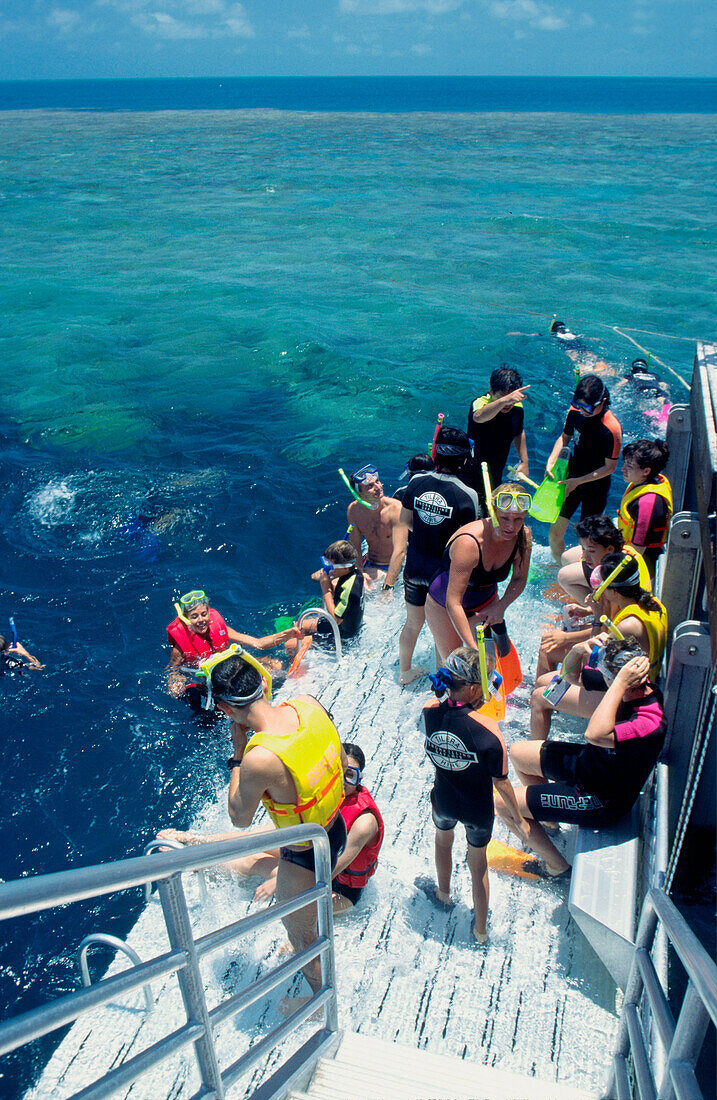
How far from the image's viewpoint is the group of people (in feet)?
11.1

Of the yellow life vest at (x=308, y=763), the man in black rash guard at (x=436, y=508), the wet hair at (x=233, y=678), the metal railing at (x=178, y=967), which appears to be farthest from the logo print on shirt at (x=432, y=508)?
the metal railing at (x=178, y=967)

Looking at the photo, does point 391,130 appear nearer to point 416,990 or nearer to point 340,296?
point 340,296

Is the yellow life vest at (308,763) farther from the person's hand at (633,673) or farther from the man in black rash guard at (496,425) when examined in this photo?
the man in black rash guard at (496,425)

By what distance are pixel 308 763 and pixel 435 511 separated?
7.96 ft

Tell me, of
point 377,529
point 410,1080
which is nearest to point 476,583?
point 377,529

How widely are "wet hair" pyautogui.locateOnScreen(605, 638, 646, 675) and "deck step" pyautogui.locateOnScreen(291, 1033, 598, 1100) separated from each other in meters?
1.76

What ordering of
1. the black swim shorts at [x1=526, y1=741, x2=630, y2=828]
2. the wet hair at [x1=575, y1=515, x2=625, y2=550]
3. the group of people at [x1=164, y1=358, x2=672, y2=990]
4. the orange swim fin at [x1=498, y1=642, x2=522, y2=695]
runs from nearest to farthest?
the group of people at [x1=164, y1=358, x2=672, y2=990] → the black swim shorts at [x1=526, y1=741, x2=630, y2=828] → the wet hair at [x1=575, y1=515, x2=625, y2=550] → the orange swim fin at [x1=498, y1=642, x2=522, y2=695]

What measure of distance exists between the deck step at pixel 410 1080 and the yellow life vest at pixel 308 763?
896mm

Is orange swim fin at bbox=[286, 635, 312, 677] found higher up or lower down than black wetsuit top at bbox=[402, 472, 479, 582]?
lower down

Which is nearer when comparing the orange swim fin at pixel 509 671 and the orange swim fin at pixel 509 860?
the orange swim fin at pixel 509 860

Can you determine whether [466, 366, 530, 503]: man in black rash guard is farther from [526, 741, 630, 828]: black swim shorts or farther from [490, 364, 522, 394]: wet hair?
[526, 741, 630, 828]: black swim shorts

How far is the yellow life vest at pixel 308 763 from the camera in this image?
10.7 feet

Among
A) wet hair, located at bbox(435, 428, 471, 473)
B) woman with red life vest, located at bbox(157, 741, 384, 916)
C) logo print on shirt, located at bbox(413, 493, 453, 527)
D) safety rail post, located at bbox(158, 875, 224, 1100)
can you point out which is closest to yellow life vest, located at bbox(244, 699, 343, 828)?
woman with red life vest, located at bbox(157, 741, 384, 916)

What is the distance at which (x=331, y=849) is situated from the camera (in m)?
3.78
